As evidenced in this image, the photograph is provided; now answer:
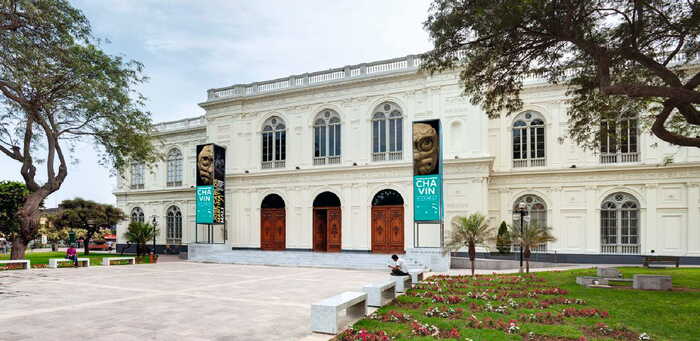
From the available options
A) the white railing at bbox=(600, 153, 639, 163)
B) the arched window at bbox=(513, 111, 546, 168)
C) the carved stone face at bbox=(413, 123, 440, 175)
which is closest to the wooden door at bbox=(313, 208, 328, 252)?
the carved stone face at bbox=(413, 123, 440, 175)

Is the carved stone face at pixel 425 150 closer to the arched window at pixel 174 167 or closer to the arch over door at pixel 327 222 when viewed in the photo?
the arch over door at pixel 327 222

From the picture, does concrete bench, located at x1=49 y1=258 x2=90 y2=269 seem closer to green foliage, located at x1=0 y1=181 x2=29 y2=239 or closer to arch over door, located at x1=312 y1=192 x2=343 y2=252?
green foliage, located at x1=0 y1=181 x2=29 y2=239

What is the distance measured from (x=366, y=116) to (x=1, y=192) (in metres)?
24.9

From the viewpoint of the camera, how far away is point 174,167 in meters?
39.9

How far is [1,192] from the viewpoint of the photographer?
106ft

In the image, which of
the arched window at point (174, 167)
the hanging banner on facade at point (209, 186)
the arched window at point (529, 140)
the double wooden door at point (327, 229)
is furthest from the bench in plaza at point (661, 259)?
the arched window at point (174, 167)

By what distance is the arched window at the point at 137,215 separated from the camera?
135 feet

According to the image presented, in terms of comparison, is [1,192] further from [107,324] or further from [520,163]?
[520,163]

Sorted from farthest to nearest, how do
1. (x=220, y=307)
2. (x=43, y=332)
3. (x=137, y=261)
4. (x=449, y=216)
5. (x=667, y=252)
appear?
(x=137, y=261), (x=449, y=216), (x=667, y=252), (x=220, y=307), (x=43, y=332)

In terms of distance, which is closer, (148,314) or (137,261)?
(148,314)

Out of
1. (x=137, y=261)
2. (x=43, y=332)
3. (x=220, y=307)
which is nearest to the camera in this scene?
(x=43, y=332)

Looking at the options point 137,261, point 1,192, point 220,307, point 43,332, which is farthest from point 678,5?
point 1,192

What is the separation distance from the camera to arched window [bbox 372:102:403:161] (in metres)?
29.8

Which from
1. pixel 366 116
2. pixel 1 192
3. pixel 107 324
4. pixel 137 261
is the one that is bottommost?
pixel 137 261
